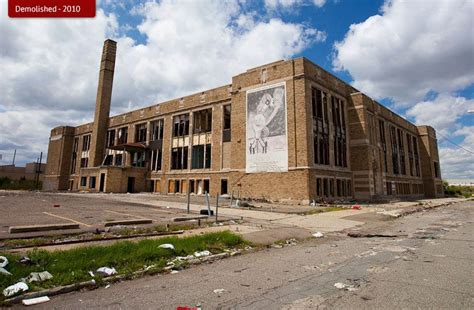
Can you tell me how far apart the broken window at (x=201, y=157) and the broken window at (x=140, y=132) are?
12.5 metres

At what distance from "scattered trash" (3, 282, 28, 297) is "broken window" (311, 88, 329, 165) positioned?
25.8 meters

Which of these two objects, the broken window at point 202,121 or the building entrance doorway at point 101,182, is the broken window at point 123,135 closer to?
the building entrance doorway at point 101,182

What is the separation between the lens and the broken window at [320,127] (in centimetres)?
2866

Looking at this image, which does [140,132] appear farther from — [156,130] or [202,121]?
[202,121]

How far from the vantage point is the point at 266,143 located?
1155 inches

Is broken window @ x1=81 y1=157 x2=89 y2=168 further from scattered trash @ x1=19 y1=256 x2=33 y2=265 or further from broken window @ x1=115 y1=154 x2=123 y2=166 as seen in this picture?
scattered trash @ x1=19 y1=256 x2=33 y2=265

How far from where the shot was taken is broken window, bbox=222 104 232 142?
35234 mm

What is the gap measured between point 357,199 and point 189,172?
21.4 metres

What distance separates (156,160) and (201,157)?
30.1 feet

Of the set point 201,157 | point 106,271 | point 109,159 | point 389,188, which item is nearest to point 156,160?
point 201,157

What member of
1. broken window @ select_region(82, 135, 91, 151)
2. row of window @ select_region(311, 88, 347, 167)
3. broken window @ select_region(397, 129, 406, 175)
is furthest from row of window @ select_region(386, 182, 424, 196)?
broken window @ select_region(82, 135, 91, 151)

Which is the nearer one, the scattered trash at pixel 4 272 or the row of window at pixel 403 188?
the scattered trash at pixel 4 272

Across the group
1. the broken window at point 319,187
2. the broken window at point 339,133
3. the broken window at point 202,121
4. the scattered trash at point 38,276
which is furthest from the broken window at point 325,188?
the scattered trash at point 38,276

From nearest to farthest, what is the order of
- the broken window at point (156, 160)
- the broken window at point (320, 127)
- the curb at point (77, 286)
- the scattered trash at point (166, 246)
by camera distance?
the curb at point (77, 286), the scattered trash at point (166, 246), the broken window at point (320, 127), the broken window at point (156, 160)
